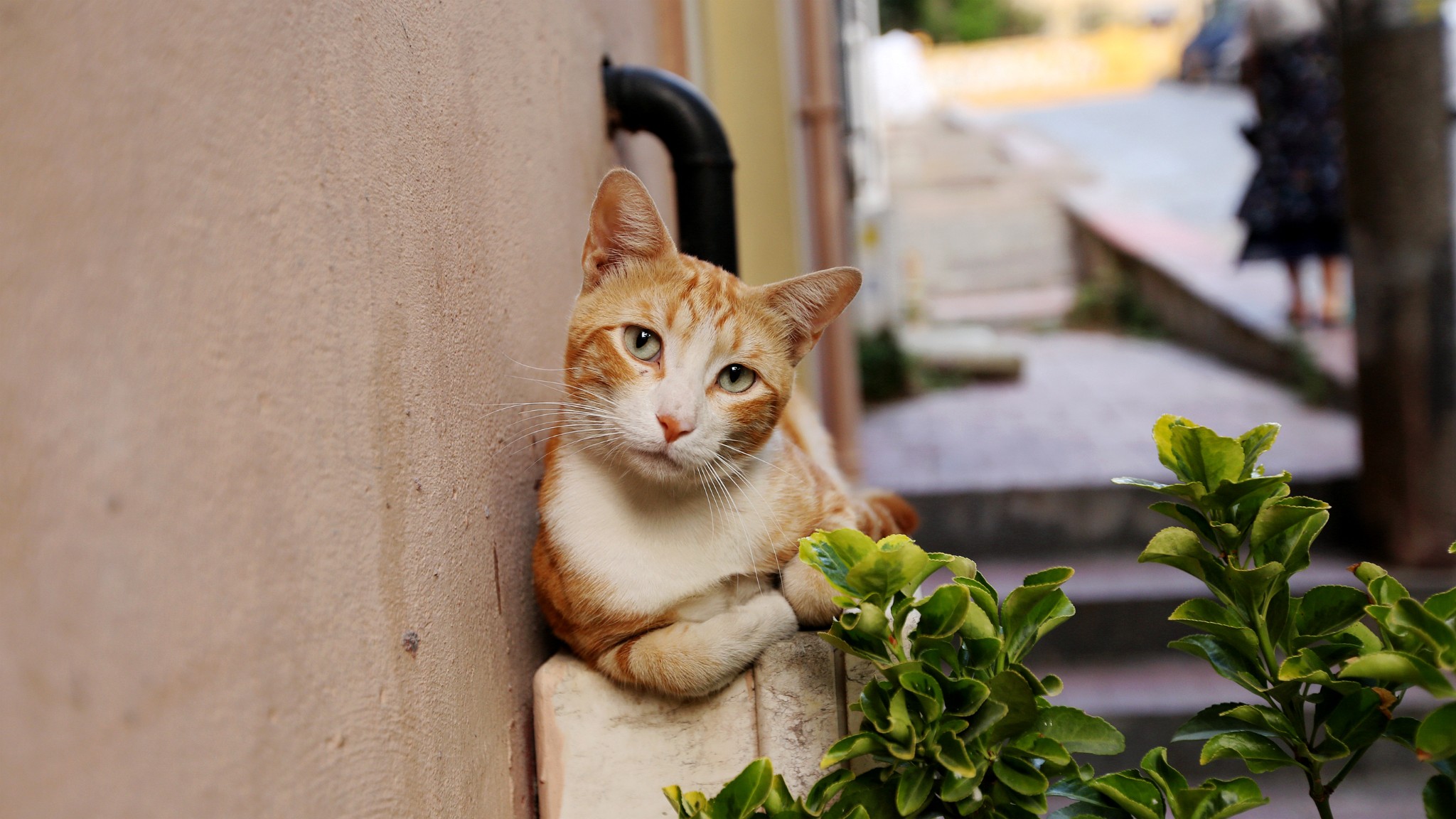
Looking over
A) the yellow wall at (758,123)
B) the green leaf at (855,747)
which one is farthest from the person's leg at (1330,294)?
the green leaf at (855,747)

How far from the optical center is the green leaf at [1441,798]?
892mm

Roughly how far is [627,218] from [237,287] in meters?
0.69

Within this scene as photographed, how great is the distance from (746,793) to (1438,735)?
23.0 inches

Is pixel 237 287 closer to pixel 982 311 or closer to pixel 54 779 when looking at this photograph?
pixel 54 779

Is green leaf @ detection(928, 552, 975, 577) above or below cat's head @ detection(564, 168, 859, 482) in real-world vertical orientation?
below

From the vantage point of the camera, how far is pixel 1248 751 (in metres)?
1.01

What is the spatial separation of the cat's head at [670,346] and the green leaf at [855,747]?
415mm

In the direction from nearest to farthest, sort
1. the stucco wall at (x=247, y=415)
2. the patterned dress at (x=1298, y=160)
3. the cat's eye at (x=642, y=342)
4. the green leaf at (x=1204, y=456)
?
1. the stucco wall at (x=247, y=415)
2. the green leaf at (x=1204, y=456)
3. the cat's eye at (x=642, y=342)
4. the patterned dress at (x=1298, y=160)

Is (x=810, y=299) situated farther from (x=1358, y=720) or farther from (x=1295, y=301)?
(x=1295, y=301)

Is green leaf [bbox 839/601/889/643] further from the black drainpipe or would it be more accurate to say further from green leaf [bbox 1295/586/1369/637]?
the black drainpipe

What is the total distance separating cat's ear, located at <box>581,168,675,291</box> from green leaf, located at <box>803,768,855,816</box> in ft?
2.37

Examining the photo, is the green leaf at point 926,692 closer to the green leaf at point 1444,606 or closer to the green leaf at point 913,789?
the green leaf at point 913,789

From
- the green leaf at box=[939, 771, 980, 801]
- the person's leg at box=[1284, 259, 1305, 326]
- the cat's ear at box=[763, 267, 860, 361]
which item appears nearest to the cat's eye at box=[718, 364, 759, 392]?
the cat's ear at box=[763, 267, 860, 361]

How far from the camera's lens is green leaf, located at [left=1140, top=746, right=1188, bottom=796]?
38.4 inches
